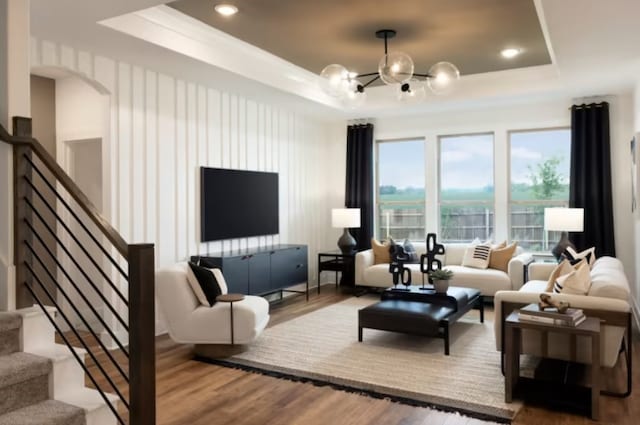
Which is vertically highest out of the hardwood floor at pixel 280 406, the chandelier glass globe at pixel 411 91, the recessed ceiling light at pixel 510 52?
the recessed ceiling light at pixel 510 52

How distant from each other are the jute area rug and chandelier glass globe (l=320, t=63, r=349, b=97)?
233cm

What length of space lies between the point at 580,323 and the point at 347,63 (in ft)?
12.5

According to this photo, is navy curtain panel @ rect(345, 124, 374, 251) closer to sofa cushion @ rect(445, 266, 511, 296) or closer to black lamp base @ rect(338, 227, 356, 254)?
black lamp base @ rect(338, 227, 356, 254)

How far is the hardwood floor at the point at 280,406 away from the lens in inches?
123

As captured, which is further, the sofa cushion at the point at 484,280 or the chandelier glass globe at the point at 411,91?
the sofa cushion at the point at 484,280

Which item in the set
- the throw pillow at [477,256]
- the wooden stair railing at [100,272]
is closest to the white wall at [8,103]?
the wooden stair railing at [100,272]

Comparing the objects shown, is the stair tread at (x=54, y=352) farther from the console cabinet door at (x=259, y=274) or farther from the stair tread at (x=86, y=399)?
the console cabinet door at (x=259, y=274)

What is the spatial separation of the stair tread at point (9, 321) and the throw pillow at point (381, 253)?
5.30 meters

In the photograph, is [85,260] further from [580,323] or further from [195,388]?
[580,323]

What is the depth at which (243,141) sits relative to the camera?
6.45m

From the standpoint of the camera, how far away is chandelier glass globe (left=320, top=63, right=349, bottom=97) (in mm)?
4383

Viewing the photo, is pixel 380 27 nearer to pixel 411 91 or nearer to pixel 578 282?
pixel 411 91

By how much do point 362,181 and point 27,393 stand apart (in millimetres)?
6257

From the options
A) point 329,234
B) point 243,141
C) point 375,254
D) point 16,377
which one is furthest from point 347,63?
point 16,377
